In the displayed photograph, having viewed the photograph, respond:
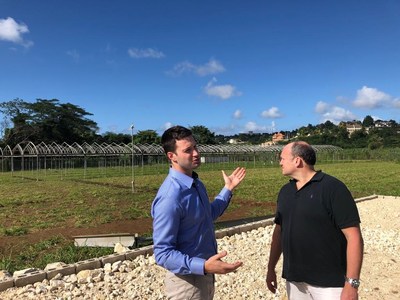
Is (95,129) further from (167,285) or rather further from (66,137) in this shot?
(167,285)

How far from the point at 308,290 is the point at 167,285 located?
0.87 meters

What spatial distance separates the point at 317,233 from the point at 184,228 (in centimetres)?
81

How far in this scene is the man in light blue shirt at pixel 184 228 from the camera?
1.85 metres

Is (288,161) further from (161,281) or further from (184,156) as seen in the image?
(161,281)

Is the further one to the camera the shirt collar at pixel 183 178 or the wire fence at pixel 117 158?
the wire fence at pixel 117 158

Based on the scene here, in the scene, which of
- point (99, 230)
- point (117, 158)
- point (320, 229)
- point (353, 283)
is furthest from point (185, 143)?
point (117, 158)

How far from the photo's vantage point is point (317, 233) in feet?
7.25

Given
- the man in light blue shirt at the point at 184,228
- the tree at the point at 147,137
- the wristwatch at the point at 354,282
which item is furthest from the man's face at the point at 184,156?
the tree at the point at 147,137

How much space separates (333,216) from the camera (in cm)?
213

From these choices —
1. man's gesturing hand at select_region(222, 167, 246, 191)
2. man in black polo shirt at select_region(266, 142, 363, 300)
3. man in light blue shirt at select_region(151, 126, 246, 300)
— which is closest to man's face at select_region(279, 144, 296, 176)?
man in black polo shirt at select_region(266, 142, 363, 300)

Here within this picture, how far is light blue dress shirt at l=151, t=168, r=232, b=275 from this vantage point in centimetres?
185

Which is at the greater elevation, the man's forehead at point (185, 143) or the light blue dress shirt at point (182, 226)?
the man's forehead at point (185, 143)

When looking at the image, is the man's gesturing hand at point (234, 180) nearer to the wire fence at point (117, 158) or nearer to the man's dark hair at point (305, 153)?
the man's dark hair at point (305, 153)

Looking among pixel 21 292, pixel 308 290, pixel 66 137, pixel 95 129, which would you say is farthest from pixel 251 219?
pixel 95 129
